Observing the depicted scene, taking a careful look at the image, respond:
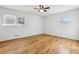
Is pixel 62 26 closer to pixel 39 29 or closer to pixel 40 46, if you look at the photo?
pixel 39 29

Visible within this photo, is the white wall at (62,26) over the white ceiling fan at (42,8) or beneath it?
beneath

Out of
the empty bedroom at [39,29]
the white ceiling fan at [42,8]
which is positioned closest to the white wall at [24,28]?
the empty bedroom at [39,29]

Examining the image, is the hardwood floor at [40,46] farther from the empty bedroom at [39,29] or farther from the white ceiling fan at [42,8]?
the white ceiling fan at [42,8]

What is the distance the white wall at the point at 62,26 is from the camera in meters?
1.47

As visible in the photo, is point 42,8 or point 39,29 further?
point 39,29

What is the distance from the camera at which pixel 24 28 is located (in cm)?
161

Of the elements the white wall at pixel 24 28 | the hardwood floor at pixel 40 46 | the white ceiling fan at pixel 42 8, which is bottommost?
the hardwood floor at pixel 40 46

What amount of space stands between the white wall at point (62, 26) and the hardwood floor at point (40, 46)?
105 millimetres

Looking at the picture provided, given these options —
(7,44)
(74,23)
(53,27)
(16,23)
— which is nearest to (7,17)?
(16,23)

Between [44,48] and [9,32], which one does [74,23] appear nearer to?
[44,48]

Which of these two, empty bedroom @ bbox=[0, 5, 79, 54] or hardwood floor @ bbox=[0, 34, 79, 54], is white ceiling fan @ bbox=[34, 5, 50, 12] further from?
hardwood floor @ bbox=[0, 34, 79, 54]

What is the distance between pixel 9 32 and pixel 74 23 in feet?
3.85

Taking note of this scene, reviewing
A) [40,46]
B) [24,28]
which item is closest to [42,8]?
[24,28]

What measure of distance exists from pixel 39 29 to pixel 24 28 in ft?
0.96
